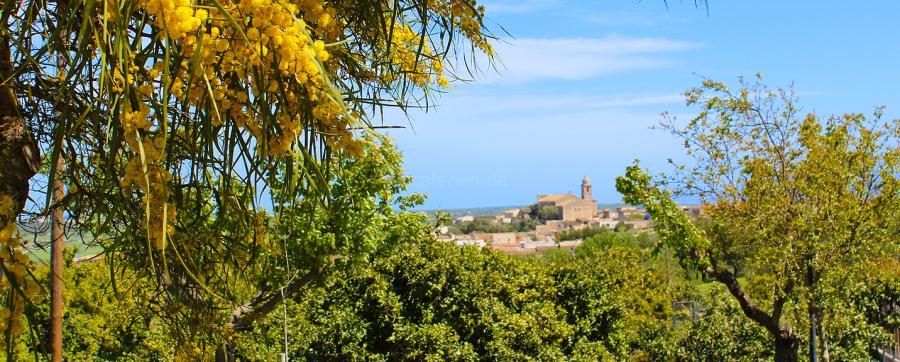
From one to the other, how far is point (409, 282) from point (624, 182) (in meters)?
3.61

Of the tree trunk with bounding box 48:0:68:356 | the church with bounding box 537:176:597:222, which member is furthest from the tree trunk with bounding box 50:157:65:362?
the church with bounding box 537:176:597:222

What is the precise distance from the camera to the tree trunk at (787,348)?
10633 millimetres

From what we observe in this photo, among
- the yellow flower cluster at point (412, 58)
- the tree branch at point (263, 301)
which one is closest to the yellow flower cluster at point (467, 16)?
the yellow flower cluster at point (412, 58)

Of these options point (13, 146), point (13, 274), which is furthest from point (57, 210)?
point (13, 274)

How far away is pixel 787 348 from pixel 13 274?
10.7 m

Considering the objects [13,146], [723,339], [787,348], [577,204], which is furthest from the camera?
[577,204]

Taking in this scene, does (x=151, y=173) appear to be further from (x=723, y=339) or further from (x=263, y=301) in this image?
(x=723, y=339)

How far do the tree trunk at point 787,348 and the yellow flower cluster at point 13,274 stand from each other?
10472 mm

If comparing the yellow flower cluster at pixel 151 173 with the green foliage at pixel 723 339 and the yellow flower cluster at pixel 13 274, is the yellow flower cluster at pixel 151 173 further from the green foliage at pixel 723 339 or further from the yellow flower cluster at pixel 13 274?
the green foliage at pixel 723 339

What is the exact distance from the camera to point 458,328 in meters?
11.7

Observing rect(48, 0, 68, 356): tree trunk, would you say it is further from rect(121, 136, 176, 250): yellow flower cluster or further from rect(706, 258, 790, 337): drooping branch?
rect(706, 258, 790, 337): drooping branch

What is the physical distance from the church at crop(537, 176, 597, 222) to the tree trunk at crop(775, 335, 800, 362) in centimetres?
12352

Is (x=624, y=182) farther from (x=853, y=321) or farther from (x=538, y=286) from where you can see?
(x=853, y=321)

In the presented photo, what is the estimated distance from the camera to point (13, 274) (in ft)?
5.56
